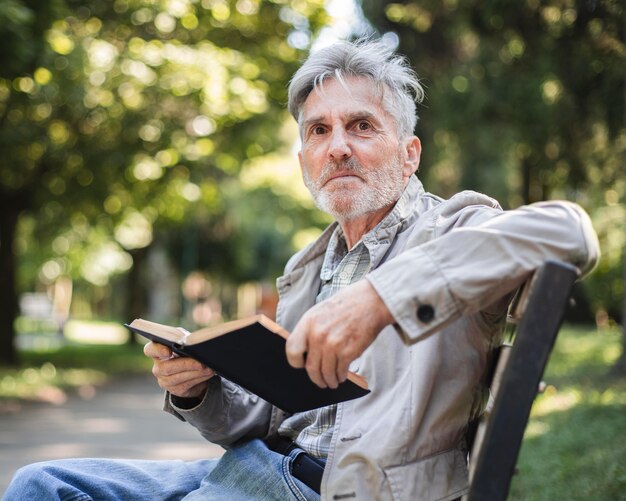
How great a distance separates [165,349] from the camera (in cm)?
208

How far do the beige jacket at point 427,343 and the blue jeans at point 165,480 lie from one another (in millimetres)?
140

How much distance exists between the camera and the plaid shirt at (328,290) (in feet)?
7.19

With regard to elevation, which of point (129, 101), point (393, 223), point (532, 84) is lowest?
point (393, 223)

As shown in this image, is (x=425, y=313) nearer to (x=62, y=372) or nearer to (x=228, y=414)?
(x=228, y=414)

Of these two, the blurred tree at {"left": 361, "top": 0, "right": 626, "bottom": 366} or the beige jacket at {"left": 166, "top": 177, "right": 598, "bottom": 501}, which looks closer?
the beige jacket at {"left": 166, "top": 177, "right": 598, "bottom": 501}

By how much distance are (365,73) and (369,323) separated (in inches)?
40.6

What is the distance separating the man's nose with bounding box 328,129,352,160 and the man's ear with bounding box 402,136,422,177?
0.22 m

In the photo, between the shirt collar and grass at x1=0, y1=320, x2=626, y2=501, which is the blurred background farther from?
the shirt collar

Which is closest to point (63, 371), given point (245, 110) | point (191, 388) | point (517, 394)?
point (245, 110)

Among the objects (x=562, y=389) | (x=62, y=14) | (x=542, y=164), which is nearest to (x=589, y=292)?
(x=542, y=164)

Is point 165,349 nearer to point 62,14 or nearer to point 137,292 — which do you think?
point 62,14

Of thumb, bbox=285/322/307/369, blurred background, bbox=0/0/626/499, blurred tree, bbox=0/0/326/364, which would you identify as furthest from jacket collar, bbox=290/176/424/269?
blurred tree, bbox=0/0/326/364

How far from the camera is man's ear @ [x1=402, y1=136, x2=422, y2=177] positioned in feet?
8.41

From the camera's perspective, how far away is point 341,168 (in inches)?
96.7
